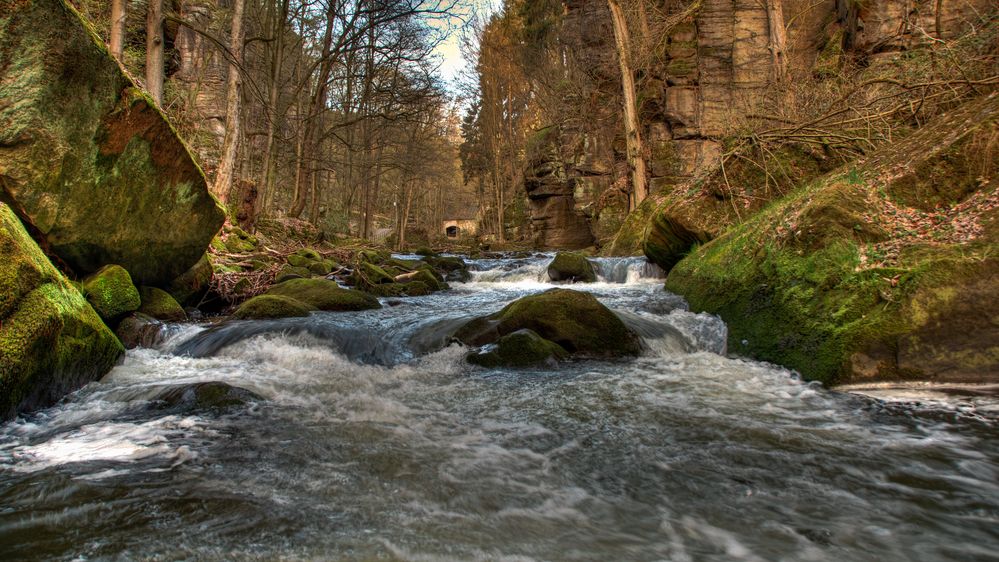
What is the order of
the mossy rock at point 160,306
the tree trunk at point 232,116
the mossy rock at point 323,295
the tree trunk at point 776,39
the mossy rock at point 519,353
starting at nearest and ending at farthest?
the mossy rock at point 519,353
the mossy rock at point 160,306
the mossy rock at point 323,295
the tree trunk at point 232,116
the tree trunk at point 776,39

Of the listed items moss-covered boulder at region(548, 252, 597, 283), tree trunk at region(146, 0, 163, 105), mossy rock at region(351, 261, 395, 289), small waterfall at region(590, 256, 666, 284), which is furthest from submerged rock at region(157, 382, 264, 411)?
moss-covered boulder at region(548, 252, 597, 283)

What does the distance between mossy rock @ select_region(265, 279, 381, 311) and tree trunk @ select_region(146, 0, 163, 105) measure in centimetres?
445

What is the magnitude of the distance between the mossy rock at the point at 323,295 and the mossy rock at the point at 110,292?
2.34 m

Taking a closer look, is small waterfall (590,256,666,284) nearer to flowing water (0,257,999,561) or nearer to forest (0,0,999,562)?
forest (0,0,999,562)

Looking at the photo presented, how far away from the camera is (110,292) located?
19.9 feet

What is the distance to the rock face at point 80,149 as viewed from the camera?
4.85 metres

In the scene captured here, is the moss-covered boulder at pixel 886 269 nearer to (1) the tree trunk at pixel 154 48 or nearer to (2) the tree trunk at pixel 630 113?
(2) the tree trunk at pixel 630 113

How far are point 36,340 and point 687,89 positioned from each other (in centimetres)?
2282

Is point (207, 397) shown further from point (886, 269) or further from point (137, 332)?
point (886, 269)

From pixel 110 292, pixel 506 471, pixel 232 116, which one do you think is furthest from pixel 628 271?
pixel 232 116

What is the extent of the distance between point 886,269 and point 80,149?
8.13 meters

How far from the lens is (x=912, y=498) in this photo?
8.13 feet

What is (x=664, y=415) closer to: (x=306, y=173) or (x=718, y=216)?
(x=718, y=216)

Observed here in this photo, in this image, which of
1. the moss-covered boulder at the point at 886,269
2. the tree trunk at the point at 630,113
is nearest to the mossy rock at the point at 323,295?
the moss-covered boulder at the point at 886,269
